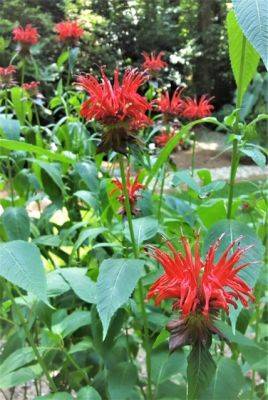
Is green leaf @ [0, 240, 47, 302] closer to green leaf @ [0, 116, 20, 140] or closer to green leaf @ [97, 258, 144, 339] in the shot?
green leaf @ [97, 258, 144, 339]

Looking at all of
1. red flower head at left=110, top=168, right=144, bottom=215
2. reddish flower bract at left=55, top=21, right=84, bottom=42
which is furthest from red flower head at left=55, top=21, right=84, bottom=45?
red flower head at left=110, top=168, right=144, bottom=215

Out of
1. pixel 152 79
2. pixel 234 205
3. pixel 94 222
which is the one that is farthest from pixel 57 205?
pixel 152 79

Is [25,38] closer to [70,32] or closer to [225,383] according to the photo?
[70,32]

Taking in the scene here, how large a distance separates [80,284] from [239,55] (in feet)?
1.07

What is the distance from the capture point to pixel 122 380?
2.34 feet

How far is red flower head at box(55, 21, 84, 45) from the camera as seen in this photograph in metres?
1.47

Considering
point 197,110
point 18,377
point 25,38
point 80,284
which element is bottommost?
point 18,377

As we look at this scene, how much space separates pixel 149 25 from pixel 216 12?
0.33 m

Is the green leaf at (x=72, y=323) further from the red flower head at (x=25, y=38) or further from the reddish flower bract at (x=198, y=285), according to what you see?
the red flower head at (x=25, y=38)

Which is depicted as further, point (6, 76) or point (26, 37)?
point (26, 37)

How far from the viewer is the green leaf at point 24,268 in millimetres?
521

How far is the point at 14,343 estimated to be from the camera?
33.5 inches

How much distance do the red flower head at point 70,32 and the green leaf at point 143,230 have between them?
88 centimetres

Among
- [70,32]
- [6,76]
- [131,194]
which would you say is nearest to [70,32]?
[70,32]
